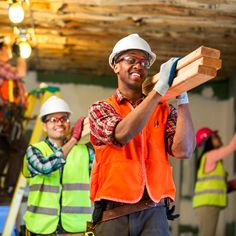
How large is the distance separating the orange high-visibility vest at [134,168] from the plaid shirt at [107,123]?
0.03 metres

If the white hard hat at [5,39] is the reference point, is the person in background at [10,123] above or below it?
below

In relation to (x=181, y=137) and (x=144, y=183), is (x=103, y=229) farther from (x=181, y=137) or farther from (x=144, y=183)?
(x=181, y=137)

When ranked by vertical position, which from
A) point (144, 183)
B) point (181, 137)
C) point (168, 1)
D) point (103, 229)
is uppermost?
point (168, 1)

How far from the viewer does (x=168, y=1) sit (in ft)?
18.4

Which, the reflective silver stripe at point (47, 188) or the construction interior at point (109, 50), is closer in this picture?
the reflective silver stripe at point (47, 188)

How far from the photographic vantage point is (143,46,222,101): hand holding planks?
2320 millimetres

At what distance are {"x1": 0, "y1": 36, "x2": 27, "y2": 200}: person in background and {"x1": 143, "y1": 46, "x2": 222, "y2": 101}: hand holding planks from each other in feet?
14.5

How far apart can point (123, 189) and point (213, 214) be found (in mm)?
4720

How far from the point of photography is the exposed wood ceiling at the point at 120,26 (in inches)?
227

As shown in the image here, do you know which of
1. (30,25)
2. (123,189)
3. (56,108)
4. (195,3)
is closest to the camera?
(123,189)

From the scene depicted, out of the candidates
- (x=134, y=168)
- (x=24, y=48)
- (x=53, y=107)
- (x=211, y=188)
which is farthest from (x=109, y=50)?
(x=134, y=168)

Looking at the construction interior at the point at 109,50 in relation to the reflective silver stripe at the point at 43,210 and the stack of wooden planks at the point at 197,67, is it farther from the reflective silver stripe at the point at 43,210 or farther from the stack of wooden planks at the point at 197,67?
the reflective silver stripe at the point at 43,210

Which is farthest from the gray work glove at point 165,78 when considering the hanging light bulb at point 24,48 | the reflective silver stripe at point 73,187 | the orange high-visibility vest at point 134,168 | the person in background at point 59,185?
the hanging light bulb at point 24,48

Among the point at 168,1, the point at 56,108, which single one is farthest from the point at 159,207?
the point at 168,1
